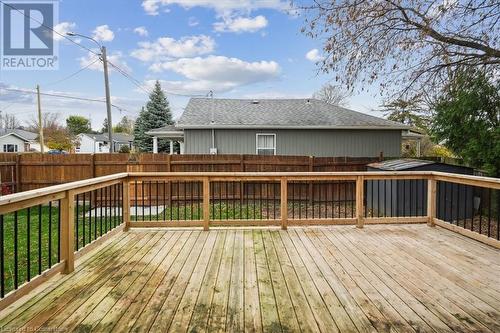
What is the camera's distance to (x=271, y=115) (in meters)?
11.6

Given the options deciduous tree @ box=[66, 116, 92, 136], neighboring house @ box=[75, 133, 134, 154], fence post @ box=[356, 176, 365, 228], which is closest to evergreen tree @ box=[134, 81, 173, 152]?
neighboring house @ box=[75, 133, 134, 154]

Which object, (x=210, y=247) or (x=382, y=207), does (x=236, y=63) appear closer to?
(x=382, y=207)

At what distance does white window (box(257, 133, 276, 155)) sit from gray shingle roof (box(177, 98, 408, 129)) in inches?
18.2

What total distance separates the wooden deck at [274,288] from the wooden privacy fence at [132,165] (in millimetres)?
4908

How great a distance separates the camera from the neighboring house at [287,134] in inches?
424

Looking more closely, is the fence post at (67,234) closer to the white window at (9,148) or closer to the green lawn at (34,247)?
the green lawn at (34,247)

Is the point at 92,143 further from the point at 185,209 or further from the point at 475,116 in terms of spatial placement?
the point at 475,116

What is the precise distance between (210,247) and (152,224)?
1.39 m

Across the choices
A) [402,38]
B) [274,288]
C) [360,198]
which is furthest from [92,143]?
[274,288]

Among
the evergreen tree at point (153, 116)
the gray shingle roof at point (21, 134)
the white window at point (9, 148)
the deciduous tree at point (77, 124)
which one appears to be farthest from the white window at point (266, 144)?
the deciduous tree at point (77, 124)

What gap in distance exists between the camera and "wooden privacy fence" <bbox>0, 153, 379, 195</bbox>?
29.3 feet

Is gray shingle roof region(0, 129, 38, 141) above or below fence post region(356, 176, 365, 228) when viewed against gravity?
above

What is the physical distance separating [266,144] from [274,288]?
338 inches

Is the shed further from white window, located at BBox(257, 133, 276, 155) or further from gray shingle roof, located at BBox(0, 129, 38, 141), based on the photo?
gray shingle roof, located at BBox(0, 129, 38, 141)
